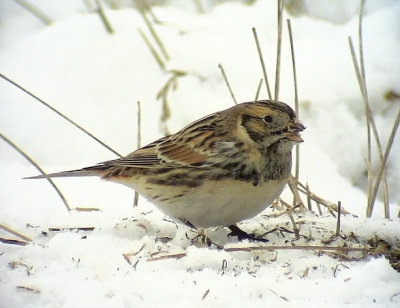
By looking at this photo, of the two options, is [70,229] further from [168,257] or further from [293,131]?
[293,131]

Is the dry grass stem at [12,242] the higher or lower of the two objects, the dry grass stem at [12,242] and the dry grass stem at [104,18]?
the lower

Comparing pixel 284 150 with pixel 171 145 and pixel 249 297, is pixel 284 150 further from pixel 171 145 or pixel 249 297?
pixel 249 297

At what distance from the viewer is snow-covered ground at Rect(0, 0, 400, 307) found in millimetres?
3170

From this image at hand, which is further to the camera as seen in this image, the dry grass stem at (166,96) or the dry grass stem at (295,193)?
the dry grass stem at (166,96)

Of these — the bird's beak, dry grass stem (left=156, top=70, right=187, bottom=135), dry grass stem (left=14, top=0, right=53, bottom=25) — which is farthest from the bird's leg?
dry grass stem (left=14, top=0, right=53, bottom=25)

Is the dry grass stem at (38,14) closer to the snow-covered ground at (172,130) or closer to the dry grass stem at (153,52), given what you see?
the snow-covered ground at (172,130)

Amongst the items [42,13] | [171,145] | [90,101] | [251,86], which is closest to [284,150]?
[171,145]

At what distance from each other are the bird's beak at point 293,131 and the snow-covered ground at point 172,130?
1.62ft

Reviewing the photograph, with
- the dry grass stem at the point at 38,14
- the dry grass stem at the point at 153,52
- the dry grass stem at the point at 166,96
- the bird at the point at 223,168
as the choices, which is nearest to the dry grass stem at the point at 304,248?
the bird at the point at 223,168

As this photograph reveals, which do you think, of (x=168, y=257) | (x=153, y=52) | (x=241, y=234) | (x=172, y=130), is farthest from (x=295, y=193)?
(x=153, y=52)

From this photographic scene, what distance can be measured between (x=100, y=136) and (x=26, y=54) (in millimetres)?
1340

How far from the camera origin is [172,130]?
6281 mm

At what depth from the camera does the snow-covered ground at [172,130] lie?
10.4 feet

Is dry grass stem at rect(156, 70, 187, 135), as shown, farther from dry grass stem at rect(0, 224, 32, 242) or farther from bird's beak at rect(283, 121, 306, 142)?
dry grass stem at rect(0, 224, 32, 242)
